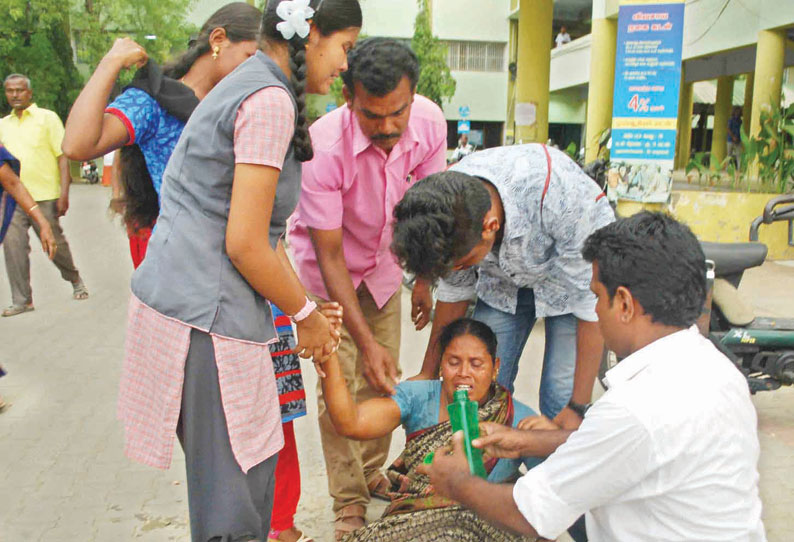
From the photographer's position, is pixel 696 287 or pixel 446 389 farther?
pixel 446 389

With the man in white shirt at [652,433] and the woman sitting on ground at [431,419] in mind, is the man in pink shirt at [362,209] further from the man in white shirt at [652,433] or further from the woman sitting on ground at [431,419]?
the man in white shirt at [652,433]

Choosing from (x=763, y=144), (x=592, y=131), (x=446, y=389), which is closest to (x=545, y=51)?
(x=592, y=131)

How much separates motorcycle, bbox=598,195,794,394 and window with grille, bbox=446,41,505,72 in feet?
94.6

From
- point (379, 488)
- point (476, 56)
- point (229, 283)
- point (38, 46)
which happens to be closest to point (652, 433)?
point (229, 283)

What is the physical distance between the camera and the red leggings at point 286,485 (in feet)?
8.07

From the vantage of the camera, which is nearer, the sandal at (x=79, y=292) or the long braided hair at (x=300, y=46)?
the long braided hair at (x=300, y=46)

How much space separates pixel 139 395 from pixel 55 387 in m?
3.01

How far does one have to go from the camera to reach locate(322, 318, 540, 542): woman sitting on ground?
2152 mm

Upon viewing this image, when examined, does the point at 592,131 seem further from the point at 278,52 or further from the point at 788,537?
the point at 278,52

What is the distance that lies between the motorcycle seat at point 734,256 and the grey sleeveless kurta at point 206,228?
287 centimetres

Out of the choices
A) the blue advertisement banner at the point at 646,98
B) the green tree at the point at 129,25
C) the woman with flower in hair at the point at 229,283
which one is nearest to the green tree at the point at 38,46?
the green tree at the point at 129,25

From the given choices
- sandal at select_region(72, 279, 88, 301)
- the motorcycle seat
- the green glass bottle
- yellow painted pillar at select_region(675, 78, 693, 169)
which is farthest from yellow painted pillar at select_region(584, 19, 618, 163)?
the green glass bottle

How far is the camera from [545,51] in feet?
49.8

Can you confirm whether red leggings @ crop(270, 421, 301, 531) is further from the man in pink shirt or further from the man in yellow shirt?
the man in yellow shirt
